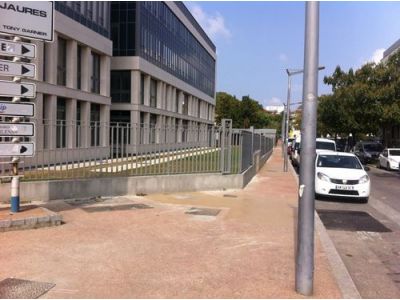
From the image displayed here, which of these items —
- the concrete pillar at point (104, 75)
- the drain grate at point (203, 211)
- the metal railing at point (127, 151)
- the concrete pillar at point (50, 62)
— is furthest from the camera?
the concrete pillar at point (104, 75)

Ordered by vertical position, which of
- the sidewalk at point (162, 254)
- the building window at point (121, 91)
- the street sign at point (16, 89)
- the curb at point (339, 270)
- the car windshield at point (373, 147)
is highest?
the building window at point (121, 91)

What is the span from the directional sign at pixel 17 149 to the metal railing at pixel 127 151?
133cm

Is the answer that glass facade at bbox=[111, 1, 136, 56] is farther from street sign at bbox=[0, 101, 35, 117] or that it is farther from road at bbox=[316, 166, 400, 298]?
street sign at bbox=[0, 101, 35, 117]

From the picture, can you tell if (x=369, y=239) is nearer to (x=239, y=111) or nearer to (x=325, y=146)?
(x=325, y=146)

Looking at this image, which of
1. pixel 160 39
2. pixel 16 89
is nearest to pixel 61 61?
pixel 16 89

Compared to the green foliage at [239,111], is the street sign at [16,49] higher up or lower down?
lower down

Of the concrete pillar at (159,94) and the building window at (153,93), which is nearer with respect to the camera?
the building window at (153,93)

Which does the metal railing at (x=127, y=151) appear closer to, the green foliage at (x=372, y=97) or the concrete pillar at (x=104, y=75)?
the concrete pillar at (x=104, y=75)

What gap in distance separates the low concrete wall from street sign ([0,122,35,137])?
2.41 meters

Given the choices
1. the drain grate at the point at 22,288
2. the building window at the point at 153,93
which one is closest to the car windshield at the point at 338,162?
the drain grate at the point at 22,288

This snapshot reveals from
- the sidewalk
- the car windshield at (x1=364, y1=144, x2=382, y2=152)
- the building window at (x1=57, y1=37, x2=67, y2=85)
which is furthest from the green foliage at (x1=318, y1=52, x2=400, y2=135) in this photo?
the sidewalk

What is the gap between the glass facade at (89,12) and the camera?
25141mm

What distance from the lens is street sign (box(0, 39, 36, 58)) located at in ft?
27.9

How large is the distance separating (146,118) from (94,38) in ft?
36.4
